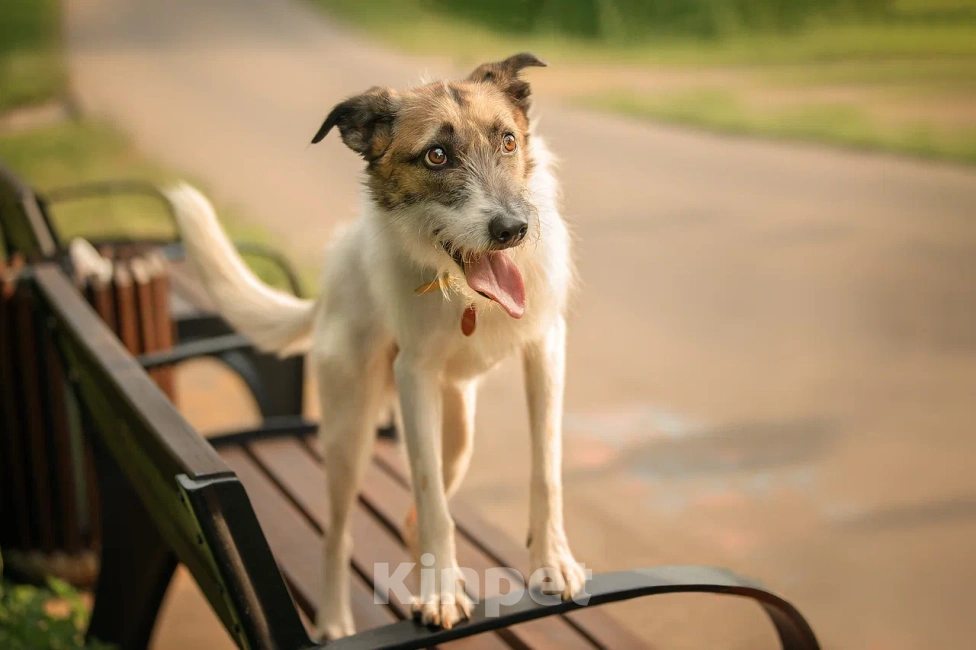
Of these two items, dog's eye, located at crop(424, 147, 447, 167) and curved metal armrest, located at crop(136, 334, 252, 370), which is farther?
curved metal armrest, located at crop(136, 334, 252, 370)

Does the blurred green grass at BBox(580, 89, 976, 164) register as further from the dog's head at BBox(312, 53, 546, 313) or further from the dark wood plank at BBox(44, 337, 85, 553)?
the dog's head at BBox(312, 53, 546, 313)

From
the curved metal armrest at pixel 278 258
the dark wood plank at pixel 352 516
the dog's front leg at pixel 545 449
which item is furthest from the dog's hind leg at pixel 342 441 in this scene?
the curved metal armrest at pixel 278 258

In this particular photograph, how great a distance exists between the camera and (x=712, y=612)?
356 centimetres

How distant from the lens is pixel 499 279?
5.08 ft

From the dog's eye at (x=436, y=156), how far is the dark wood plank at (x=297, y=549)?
3.10ft

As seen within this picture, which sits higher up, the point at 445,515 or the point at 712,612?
the point at 445,515

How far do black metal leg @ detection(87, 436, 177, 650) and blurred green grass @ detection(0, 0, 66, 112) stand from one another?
9.63 metres

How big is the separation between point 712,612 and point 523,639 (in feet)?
5.65

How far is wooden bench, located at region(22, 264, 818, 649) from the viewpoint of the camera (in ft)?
5.07

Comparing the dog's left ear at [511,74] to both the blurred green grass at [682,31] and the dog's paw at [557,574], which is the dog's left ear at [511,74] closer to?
the dog's paw at [557,574]

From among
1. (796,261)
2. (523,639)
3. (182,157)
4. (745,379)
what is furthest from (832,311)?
(182,157)

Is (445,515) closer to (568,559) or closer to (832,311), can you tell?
(568,559)

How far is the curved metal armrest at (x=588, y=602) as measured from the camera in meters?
1.61

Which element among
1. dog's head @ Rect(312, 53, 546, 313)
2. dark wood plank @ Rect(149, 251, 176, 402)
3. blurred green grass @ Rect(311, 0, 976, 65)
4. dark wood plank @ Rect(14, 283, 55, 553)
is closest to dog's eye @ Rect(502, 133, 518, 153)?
dog's head @ Rect(312, 53, 546, 313)
